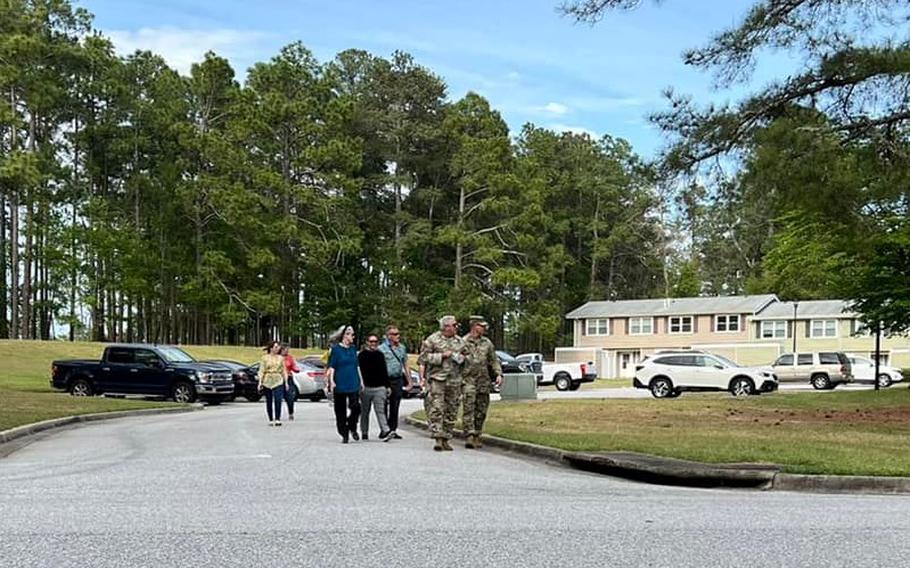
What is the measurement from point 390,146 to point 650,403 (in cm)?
4594

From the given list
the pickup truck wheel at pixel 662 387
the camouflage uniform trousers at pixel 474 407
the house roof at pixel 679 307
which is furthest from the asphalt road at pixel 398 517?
the house roof at pixel 679 307

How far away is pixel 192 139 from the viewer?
59312mm

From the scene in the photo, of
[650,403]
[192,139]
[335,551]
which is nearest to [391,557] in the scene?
[335,551]

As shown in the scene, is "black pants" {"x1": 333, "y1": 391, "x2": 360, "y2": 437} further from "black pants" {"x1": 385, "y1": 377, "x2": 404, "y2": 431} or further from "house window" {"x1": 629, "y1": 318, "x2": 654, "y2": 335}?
"house window" {"x1": 629, "y1": 318, "x2": 654, "y2": 335}

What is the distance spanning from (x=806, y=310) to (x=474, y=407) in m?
55.8

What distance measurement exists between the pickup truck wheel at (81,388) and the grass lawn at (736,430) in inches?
512

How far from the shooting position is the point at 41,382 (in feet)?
121

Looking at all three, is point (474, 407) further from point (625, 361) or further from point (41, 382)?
point (625, 361)

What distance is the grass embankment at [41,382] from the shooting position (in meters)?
21.0

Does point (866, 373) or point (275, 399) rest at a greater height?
point (275, 399)

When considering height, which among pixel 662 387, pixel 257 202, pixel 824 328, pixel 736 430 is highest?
pixel 257 202

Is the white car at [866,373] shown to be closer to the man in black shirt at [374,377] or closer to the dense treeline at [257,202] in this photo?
the dense treeline at [257,202]

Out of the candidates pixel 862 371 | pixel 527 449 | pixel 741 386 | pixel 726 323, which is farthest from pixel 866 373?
pixel 527 449

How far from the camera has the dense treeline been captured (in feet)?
195
